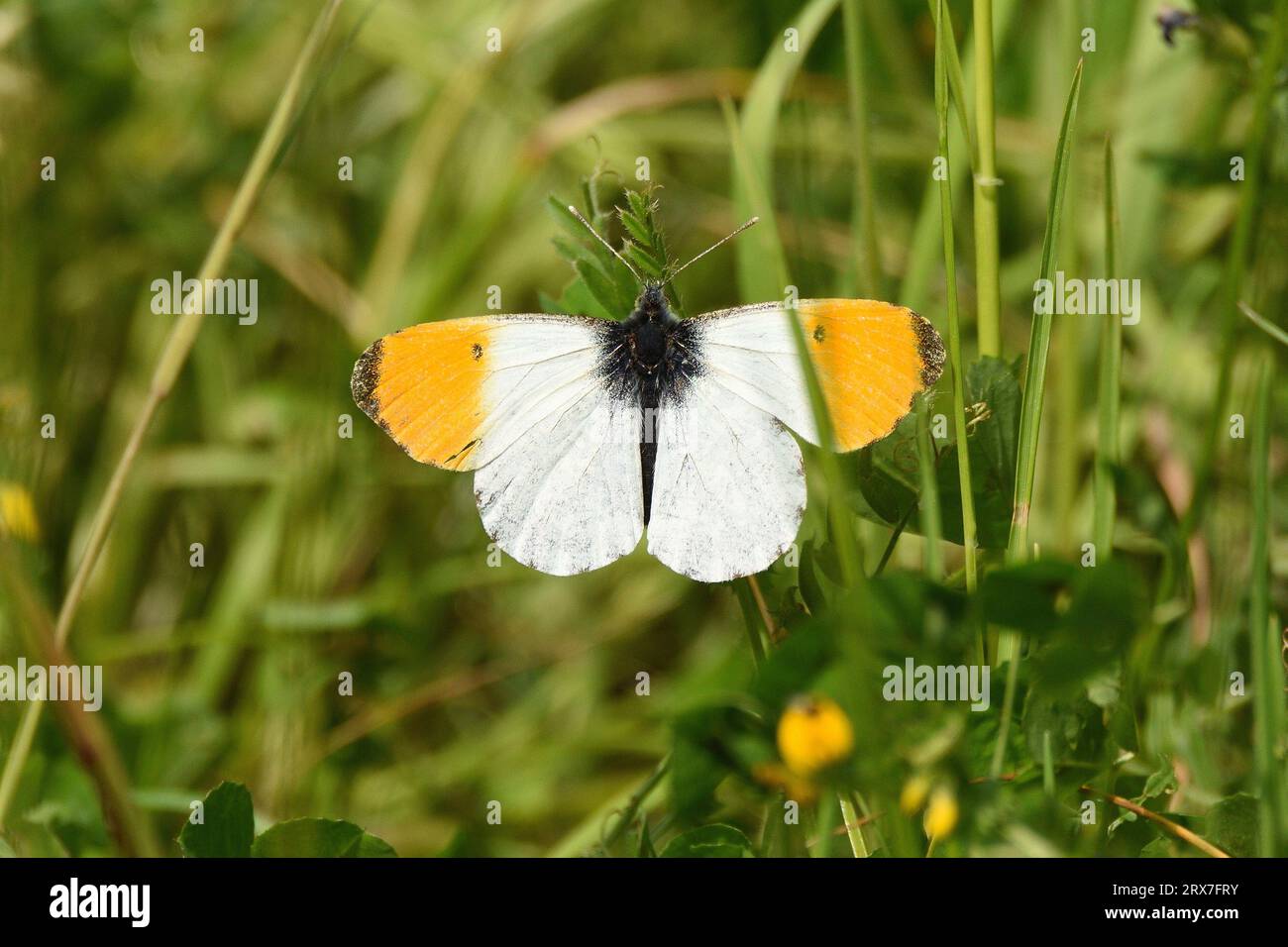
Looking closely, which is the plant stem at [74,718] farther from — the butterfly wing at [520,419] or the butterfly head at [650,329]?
the butterfly head at [650,329]

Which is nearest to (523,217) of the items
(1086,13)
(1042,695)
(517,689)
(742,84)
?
(742,84)

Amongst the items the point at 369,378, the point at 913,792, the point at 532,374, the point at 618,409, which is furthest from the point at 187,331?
the point at 913,792

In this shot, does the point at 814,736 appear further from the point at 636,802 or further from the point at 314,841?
the point at 314,841

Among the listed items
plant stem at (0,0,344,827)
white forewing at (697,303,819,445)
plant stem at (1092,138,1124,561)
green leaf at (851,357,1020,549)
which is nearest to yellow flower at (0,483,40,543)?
plant stem at (0,0,344,827)

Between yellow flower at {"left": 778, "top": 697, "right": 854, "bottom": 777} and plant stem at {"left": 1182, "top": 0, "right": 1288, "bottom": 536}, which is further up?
plant stem at {"left": 1182, "top": 0, "right": 1288, "bottom": 536}

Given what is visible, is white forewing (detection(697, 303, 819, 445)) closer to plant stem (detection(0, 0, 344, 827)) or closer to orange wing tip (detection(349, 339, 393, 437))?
orange wing tip (detection(349, 339, 393, 437))

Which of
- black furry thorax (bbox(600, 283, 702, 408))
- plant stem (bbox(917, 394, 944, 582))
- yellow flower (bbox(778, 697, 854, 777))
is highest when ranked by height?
black furry thorax (bbox(600, 283, 702, 408))
